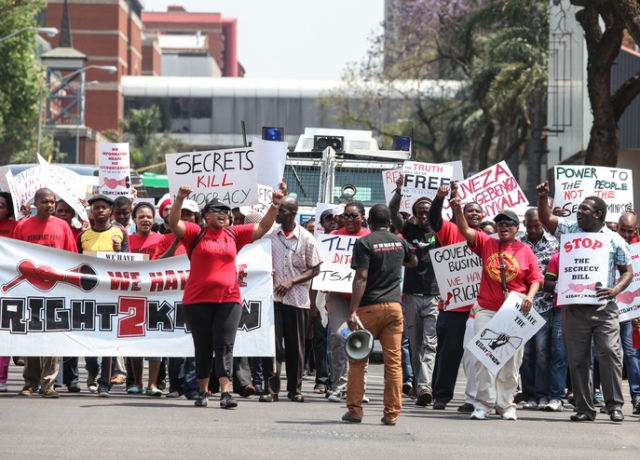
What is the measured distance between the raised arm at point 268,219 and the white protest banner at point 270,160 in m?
2.42

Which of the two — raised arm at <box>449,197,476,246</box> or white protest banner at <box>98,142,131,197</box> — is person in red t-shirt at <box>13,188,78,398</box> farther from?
white protest banner at <box>98,142,131,197</box>

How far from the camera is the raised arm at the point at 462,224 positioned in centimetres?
1176

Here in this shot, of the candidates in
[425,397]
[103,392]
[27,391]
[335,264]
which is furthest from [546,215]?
[27,391]

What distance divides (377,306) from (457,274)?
1.86 metres

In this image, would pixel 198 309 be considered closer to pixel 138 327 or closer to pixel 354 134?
pixel 138 327

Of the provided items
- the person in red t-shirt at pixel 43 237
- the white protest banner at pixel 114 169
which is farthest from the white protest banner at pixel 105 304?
the white protest banner at pixel 114 169

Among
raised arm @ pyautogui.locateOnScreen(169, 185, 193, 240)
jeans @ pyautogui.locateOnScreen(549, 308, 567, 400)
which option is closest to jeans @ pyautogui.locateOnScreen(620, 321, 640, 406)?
jeans @ pyautogui.locateOnScreen(549, 308, 567, 400)

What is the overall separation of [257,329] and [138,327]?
116 cm

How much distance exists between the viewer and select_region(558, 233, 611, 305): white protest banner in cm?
1195

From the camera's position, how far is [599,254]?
1198cm

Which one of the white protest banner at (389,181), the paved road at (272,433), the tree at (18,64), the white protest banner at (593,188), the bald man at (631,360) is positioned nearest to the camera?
the paved road at (272,433)

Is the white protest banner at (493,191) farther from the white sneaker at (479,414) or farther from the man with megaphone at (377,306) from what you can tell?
the man with megaphone at (377,306)

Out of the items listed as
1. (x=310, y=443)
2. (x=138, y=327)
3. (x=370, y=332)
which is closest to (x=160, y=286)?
(x=138, y=327)

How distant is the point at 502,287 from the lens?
12.0m
